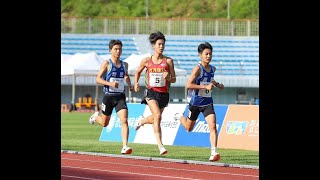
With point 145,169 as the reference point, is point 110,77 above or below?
above

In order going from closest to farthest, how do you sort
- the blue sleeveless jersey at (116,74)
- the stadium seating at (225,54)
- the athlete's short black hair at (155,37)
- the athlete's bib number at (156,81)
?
the athlete's short black hair at (155,37) < the athlete's bib number at (156,81) < the blue sleeveless jersey at (116,74) < the stadium seating at (225,54)

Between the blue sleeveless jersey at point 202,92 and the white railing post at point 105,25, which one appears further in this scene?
the white railing post at point 105,25

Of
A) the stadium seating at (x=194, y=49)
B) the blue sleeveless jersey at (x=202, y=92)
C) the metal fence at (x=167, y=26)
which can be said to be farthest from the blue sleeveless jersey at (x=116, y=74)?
the metal fence at (x=167, y=26)

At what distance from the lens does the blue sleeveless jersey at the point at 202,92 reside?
16.2 m

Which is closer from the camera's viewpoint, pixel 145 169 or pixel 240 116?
pixel 145 169

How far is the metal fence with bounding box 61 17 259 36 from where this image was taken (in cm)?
6588

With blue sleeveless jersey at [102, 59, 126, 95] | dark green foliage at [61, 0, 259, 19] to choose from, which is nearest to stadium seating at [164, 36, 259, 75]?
dark green foliage at [61, 0, 259, 19]

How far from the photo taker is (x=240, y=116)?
20.0 meters

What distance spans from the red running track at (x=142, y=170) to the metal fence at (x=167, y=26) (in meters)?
49.4

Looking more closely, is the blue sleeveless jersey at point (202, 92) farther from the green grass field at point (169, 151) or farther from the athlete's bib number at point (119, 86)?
the athlete's bib number at point (119, 86)
